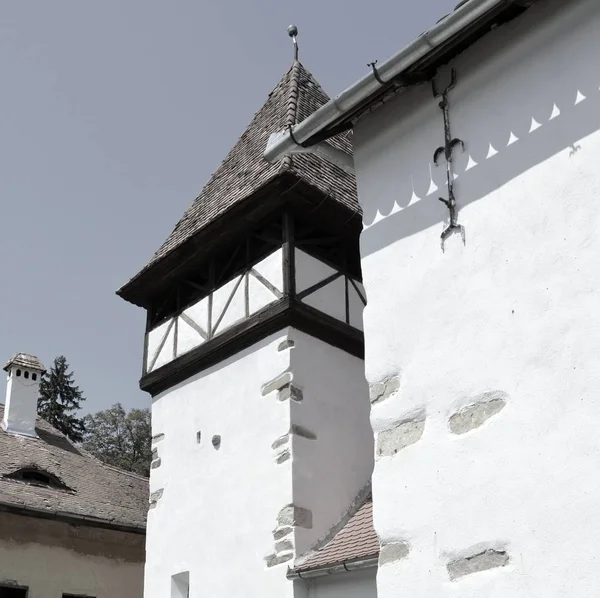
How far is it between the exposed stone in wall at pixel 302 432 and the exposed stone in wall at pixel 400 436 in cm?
433

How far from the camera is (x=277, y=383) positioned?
928cm

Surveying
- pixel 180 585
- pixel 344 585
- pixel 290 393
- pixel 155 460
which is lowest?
pixel 344 585

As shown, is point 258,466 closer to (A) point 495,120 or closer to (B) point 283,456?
(B) point 283,456

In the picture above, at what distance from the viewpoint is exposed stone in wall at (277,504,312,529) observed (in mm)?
8531

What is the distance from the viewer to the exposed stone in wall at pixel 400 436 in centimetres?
446

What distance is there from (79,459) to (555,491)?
1237 centimetres

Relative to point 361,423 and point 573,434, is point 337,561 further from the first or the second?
point 573,434

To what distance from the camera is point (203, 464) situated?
9891 mm

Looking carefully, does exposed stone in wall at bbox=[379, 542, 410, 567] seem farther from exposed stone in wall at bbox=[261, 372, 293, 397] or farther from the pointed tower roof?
the pointed tower roof

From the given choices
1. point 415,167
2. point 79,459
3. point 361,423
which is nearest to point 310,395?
point 361,423

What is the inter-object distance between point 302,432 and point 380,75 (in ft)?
16.0

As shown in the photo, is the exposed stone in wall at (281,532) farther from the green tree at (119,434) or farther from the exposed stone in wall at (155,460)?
the green tree at (119,434)

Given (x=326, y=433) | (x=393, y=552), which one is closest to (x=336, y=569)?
(x=326, y=433)

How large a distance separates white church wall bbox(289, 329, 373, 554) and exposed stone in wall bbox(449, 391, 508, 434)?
15.1ft
